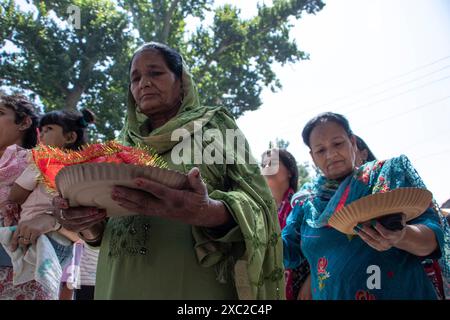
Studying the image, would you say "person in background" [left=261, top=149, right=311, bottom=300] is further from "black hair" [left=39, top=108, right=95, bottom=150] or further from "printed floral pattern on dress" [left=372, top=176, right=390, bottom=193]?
"black hair" [left=39, top=108, right=95, bottom=150]

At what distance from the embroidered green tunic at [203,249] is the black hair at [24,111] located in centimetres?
159

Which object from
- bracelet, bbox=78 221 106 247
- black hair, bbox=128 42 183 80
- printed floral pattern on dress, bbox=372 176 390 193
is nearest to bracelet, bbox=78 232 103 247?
bracelet, bbox=78 221 106 247

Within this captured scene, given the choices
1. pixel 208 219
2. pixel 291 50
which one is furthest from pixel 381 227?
pixel 291 50

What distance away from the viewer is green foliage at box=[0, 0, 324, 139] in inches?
478

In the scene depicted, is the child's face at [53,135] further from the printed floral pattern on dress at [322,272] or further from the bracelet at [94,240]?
the printed floral pattern on dress at [322,272]

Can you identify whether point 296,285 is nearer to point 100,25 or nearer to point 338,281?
point 338,281

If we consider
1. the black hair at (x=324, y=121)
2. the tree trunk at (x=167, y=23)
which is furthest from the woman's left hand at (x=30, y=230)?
the tree trunk at (x=167, y=23)

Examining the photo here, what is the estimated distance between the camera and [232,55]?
14.8m

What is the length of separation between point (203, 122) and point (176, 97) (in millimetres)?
261

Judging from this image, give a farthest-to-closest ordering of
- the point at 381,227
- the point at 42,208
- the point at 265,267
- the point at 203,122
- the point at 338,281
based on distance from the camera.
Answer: the point at 42,208 → the point at 338,281 → the point at 381,227 → the point at 203,122 → the point at 265,267

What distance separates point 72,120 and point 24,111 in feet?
1.00

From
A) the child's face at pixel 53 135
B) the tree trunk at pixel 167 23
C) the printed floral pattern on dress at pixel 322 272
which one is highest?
the tree trunk at pixel 167 23

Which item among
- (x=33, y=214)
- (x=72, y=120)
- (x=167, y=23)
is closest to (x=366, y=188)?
(x=33, y=214)

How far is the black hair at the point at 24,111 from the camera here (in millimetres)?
2779
